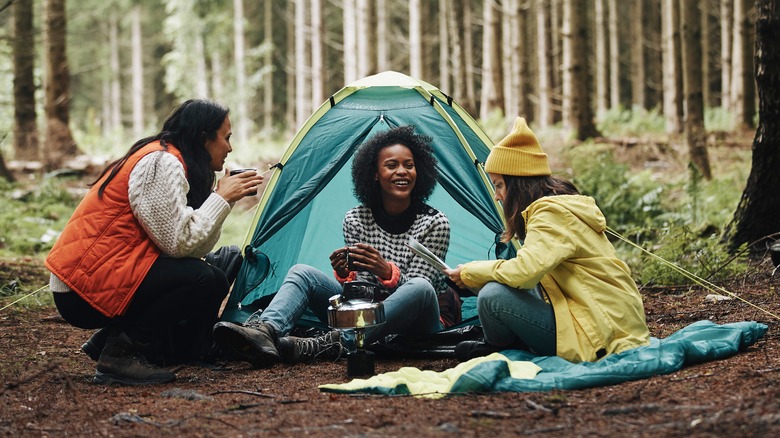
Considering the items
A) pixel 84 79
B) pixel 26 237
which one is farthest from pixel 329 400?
pixel 84 79

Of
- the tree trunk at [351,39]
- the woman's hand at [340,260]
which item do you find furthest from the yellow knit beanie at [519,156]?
the tree trunk at [351,39]

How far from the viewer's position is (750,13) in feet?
40.4

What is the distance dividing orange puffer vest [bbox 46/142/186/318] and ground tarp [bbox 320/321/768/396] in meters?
0.97

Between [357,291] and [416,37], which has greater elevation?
[416,37]

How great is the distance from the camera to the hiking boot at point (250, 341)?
3646 mm

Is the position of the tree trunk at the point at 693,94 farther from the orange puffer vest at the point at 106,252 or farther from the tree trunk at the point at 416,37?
the orange puffer vest at the point at 106,252

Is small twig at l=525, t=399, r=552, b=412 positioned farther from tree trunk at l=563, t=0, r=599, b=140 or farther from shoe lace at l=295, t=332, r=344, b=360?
tree trunk at l=563, t=0, r=599, b=140

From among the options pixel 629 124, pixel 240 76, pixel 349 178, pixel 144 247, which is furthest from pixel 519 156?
pixel 240 76

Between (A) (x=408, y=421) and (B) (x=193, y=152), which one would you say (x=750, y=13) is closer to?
(B) (x=193, y=152)

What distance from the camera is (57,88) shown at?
11.6m

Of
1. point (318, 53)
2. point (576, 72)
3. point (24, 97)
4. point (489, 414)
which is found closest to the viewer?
point (489, 414)

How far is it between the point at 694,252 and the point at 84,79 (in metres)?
29.9

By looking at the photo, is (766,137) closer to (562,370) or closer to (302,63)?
(562,370)

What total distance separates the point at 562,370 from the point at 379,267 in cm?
110
